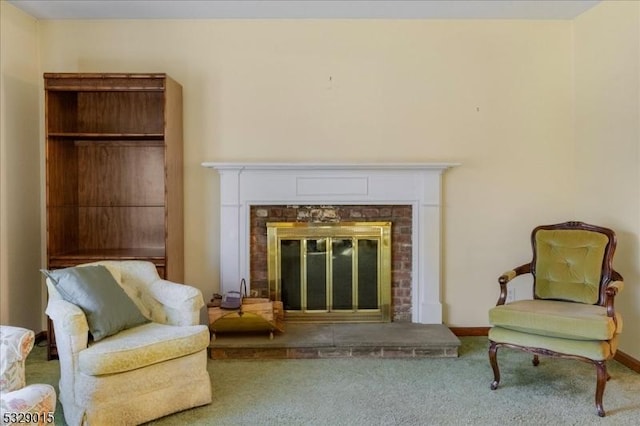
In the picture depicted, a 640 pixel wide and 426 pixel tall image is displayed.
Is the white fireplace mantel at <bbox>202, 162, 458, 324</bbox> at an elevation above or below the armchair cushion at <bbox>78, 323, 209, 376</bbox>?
above

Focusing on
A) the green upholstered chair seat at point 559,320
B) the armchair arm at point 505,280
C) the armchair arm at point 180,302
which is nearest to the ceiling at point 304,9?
the armchair arm at point 505,280

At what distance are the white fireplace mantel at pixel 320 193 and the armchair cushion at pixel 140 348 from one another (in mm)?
1175

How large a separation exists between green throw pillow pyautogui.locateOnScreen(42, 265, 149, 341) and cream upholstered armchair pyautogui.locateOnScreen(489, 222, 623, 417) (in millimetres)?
2162

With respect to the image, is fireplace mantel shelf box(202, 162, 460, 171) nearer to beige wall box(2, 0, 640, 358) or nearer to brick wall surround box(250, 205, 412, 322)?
beige wall box(2, 0, 640, 358)

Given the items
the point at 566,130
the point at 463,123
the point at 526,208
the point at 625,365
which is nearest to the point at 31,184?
the point at 463,123

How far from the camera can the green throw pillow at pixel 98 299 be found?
2512 mm

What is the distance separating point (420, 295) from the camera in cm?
388

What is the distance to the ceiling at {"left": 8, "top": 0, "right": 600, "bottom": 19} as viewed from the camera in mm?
3488

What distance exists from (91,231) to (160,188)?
0.65 metres

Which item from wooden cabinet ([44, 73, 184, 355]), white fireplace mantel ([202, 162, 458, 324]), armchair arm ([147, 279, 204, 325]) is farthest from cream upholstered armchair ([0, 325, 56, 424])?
white fireplace mantel ([202, 162, 458, 324])

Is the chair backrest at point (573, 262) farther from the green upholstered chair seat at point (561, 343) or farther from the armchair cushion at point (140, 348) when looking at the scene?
the armchair cushion at point (140, 348)

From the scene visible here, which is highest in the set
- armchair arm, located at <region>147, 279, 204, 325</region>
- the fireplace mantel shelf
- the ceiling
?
the ceiling

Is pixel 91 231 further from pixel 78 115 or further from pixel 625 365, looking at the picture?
pixel 625 365

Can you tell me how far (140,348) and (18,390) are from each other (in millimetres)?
625
